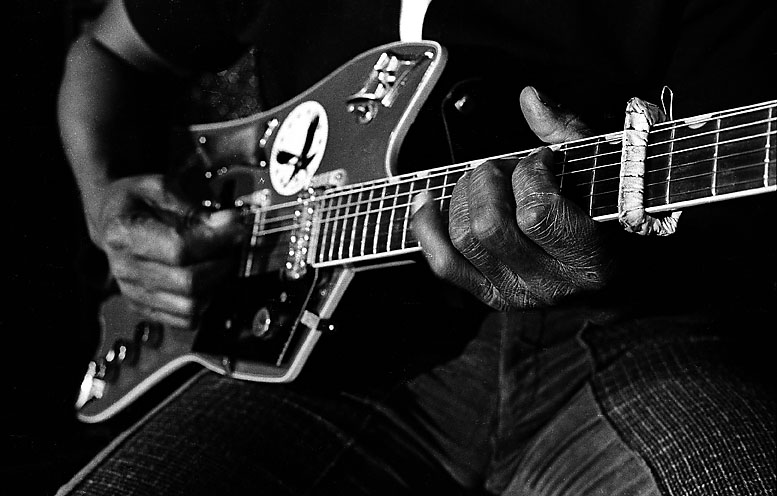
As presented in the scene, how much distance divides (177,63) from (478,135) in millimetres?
416

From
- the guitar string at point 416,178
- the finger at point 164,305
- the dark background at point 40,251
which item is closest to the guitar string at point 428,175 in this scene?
the guitar string at point 416,178

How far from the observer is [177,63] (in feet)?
2.78

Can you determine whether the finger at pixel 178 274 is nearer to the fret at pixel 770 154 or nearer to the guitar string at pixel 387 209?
the guitar string at pixel 387 209

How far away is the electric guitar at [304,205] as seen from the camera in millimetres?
590

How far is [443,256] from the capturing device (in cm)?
53

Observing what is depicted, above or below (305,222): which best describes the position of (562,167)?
above

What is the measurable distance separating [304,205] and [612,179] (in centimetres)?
34

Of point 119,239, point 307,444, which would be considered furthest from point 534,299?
point 119,239

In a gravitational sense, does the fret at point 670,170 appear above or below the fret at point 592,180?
above

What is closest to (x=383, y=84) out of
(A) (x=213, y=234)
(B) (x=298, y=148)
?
(B) (x=298, y=148)

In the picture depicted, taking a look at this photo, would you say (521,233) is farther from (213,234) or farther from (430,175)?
(213,234)

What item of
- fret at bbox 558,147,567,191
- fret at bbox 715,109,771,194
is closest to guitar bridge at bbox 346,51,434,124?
fret at bbox 558,147,567,191

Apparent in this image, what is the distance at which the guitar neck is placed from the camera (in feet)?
1.28

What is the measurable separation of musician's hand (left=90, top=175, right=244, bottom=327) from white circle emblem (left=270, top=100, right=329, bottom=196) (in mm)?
71
